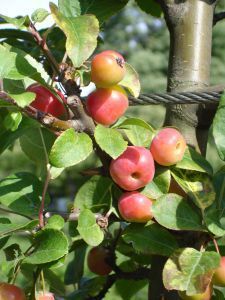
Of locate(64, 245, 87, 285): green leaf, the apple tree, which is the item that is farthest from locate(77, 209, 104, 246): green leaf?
locate(64, 245, 87, 285): green leaf

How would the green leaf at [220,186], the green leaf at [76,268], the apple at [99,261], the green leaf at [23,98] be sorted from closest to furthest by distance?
the green leaf at [23,98]
the green leaf at [220,186]
the apple at [99,261]
the green leaf at [76,268]

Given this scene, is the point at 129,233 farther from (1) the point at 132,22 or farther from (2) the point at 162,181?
(1) the point at 132,22

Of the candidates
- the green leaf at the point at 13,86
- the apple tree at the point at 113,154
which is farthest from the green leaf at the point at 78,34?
the green leaf at the point at 13,86

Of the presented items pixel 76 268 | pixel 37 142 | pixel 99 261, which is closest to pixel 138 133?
pixel 37 142

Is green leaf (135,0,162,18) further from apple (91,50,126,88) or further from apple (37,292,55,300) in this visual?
apple (37,292,55,300)

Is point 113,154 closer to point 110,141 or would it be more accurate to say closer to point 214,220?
point 110,141

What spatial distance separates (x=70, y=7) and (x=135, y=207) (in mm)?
241

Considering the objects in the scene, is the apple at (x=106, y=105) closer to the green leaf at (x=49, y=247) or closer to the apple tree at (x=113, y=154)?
the apple tree at (x=113, y=154)

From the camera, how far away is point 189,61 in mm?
745

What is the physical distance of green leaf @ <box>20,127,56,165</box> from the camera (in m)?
0.73

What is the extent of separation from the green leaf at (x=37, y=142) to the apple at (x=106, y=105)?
0.11 metres

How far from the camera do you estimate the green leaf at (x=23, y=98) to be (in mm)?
562

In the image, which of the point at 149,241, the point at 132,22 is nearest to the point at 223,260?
the point at 149,241

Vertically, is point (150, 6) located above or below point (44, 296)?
above
